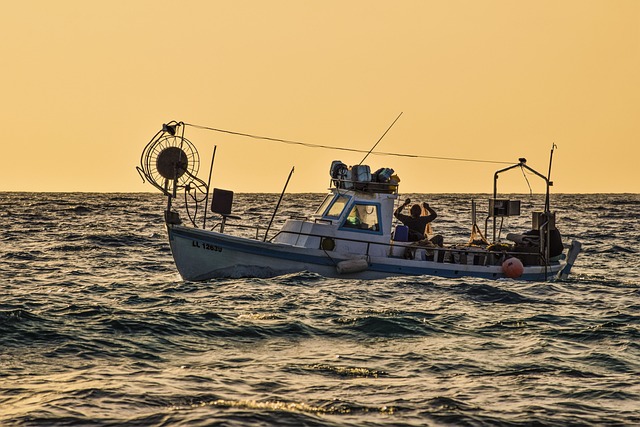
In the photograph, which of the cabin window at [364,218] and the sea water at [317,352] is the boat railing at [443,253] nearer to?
the cabin window at [364,218]

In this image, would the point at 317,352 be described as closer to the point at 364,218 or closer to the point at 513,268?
the point at 364,218

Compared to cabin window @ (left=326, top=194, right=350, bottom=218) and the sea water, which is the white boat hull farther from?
cabin window @ (left=326, top=194, right=350, bottom=218)

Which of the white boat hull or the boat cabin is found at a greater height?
the boat cabin

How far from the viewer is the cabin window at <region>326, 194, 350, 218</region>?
2403 cm

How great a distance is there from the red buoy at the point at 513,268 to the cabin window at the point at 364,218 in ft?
11.1

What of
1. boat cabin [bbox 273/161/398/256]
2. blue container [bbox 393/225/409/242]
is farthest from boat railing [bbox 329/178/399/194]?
blue container [bbox 393/225/409/242]

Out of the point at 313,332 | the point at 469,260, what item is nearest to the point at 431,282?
the point at 469,260

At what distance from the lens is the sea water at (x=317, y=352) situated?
1127 centimetres

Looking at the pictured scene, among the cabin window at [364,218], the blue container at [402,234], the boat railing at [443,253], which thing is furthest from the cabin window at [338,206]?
the blue container at [402,234]

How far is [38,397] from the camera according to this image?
456 inches

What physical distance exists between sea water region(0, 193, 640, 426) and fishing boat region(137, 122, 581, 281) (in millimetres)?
453

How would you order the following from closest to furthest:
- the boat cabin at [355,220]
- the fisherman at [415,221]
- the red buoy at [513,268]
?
the boat cabin at [355,220]
the red buoy at [513,268]
the fisherman at [415,221]

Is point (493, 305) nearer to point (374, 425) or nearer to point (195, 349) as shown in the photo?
point (195, 349)

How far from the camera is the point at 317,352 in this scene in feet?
48.6
